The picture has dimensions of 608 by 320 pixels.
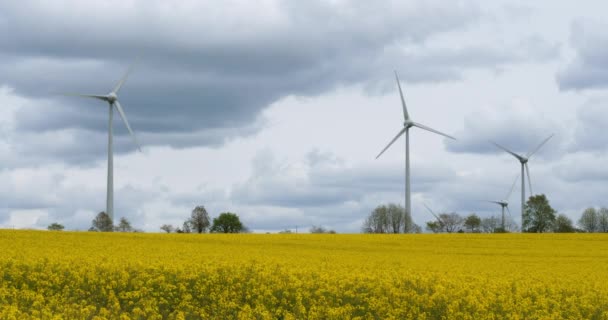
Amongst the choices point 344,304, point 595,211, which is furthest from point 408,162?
point 595,211

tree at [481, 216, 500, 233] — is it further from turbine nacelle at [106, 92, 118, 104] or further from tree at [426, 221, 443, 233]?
turbine nacelle at [106, 92, 118, 104]

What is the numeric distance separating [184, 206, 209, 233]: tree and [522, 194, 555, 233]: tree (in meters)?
54.1

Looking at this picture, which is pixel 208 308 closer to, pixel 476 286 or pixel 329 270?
pixel 329 270

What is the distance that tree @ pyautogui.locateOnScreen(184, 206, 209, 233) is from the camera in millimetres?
136625

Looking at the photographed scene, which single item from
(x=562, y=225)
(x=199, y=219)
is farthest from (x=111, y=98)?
(x=562, y=225)

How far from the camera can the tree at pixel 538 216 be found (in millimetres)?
127625

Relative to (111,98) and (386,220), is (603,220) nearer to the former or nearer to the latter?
(386,220)

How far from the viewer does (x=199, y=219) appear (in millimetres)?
137500

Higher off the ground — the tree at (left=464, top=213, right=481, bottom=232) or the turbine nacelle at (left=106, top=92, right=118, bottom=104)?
the turbine nacelle at (left=106, top=92, right=118, bottom=104)

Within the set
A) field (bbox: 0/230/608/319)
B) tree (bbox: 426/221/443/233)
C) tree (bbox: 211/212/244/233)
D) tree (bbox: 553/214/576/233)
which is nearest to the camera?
field (bbox: 0/230/608/319)

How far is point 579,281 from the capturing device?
28031mm

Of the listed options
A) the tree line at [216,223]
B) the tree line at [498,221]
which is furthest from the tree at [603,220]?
the tree line at [216,223]

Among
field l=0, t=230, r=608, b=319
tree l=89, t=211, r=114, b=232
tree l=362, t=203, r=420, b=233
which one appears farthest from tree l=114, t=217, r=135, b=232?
field l=0, t=230, r=608, b=319

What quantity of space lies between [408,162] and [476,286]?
213 ft
